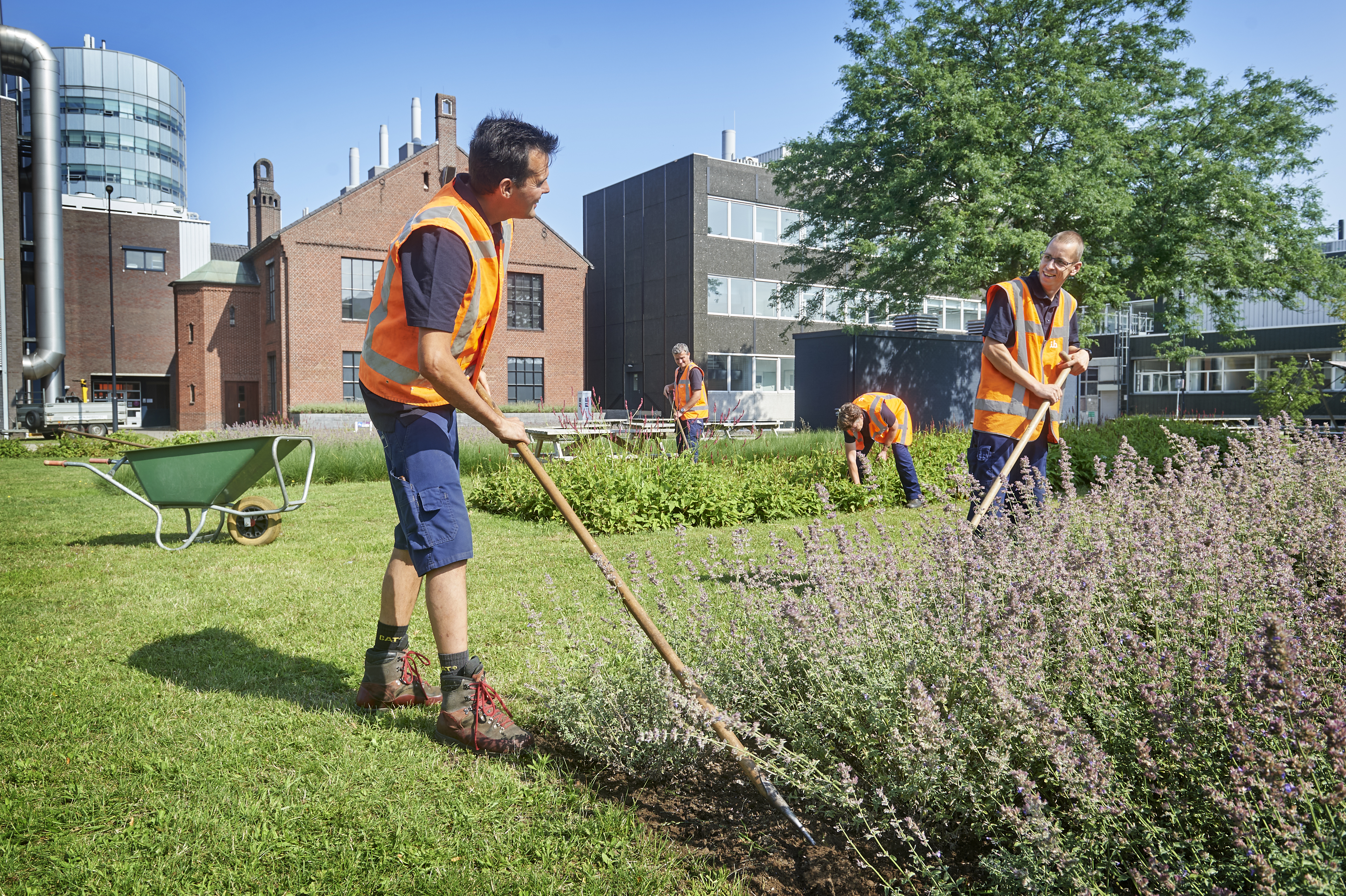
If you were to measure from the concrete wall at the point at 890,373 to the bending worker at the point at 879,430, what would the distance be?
33.3ft

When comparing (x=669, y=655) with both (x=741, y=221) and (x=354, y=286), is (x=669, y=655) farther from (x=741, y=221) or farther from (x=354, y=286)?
(x=741, y=221)

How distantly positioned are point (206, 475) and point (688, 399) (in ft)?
21.0

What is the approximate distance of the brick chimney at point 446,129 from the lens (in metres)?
32.0

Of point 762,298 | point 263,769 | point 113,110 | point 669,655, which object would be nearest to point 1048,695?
point 669,655

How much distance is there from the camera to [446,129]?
107ft

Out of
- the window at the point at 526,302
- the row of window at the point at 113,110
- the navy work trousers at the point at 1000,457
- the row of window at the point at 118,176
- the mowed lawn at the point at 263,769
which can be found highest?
the row of window at the point at 113,110

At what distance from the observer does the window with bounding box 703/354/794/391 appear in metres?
34.2

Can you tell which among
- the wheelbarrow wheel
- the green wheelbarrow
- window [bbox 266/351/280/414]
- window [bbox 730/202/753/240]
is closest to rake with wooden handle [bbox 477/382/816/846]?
the green wheelbarrow

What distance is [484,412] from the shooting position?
2.72 metres

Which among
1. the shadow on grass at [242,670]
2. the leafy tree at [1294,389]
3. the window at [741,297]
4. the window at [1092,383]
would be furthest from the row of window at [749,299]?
the shadow on grass at [242,670]

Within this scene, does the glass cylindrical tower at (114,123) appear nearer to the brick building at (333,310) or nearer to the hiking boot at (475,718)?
the brick building at (333,310)

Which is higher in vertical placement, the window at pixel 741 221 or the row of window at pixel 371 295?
the window at pixel 741 221

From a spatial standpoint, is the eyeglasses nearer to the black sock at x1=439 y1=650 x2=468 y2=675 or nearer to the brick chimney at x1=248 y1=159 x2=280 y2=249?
the black sock at x1=439 y1=650 x2=468 y2=675

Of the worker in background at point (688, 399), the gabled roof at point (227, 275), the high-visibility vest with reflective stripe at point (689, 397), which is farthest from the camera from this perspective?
the gabled roof at point (227, 275)
